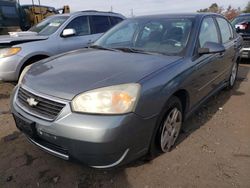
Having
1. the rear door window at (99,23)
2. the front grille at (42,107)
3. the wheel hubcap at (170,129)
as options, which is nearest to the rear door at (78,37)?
the rear door window at (99,23)

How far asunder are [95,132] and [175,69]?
1169 mm

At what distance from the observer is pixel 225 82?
197 inches

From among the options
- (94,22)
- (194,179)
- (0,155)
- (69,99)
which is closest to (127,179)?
(194,179)

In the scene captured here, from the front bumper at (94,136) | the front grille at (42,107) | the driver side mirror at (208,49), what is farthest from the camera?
the driver side mirror at (208,49)

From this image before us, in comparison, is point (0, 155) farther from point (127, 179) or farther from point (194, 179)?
point (194, 179)

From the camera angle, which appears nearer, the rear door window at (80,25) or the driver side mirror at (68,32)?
the driver side mirror at (68,32)

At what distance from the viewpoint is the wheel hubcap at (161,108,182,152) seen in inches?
114

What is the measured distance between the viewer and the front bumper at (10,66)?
5180 mm

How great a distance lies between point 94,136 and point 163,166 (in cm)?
104

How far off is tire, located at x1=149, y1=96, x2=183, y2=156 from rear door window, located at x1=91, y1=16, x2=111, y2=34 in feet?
13.6

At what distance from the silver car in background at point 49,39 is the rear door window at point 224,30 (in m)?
2.92

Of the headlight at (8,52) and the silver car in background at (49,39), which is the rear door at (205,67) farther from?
the headlight at (8,52)

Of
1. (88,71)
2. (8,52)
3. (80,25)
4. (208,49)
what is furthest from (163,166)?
(80,25)

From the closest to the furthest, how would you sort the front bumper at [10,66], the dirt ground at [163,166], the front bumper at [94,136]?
the front bumper at [94,136] < the dirt ground at [163,166] < the front bumper at [10,66]
